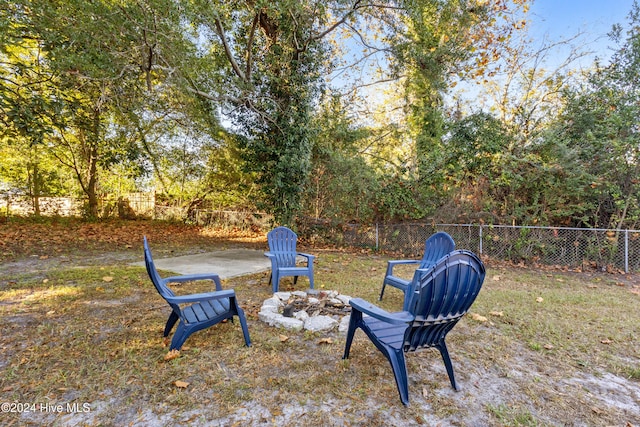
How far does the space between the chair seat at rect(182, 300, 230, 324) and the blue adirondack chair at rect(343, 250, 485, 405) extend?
1.27 meters

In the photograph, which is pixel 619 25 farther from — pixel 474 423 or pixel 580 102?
pixel 474 423

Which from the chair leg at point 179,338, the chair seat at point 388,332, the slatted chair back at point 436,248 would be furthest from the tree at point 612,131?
the chair leg at point 179,338

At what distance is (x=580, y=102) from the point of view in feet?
20.2

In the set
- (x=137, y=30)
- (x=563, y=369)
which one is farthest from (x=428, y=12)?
(x=563, y=369)

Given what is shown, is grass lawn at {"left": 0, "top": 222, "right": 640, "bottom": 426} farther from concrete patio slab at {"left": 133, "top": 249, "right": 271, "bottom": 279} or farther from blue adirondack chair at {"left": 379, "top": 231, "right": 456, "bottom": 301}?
concrete patio slab at {"left": 133, "top": 249, "right": 271, "bottom": 279}

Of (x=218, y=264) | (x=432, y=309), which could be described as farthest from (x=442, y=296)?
(x=218, y=264)

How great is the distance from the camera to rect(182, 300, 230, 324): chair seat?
7.99 ft

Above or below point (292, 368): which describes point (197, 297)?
above

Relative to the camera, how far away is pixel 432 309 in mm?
1818

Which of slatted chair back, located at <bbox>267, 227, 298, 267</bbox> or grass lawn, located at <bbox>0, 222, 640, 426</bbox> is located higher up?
slatted chair back, located at <bbox>267, 227, 298, 267</bbox>

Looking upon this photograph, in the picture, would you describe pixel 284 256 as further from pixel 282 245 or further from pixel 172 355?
pixel 172 355

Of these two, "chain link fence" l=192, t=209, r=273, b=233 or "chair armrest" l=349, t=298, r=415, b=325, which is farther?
"chain link fence" l=192, t=209, r=273, b=233

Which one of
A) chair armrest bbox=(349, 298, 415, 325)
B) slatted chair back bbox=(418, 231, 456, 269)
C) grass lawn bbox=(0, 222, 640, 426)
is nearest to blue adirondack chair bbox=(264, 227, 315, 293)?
grass lawn bbox=(0, 222, 640, 426)

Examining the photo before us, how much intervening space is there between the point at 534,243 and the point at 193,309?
6555 millimetres
